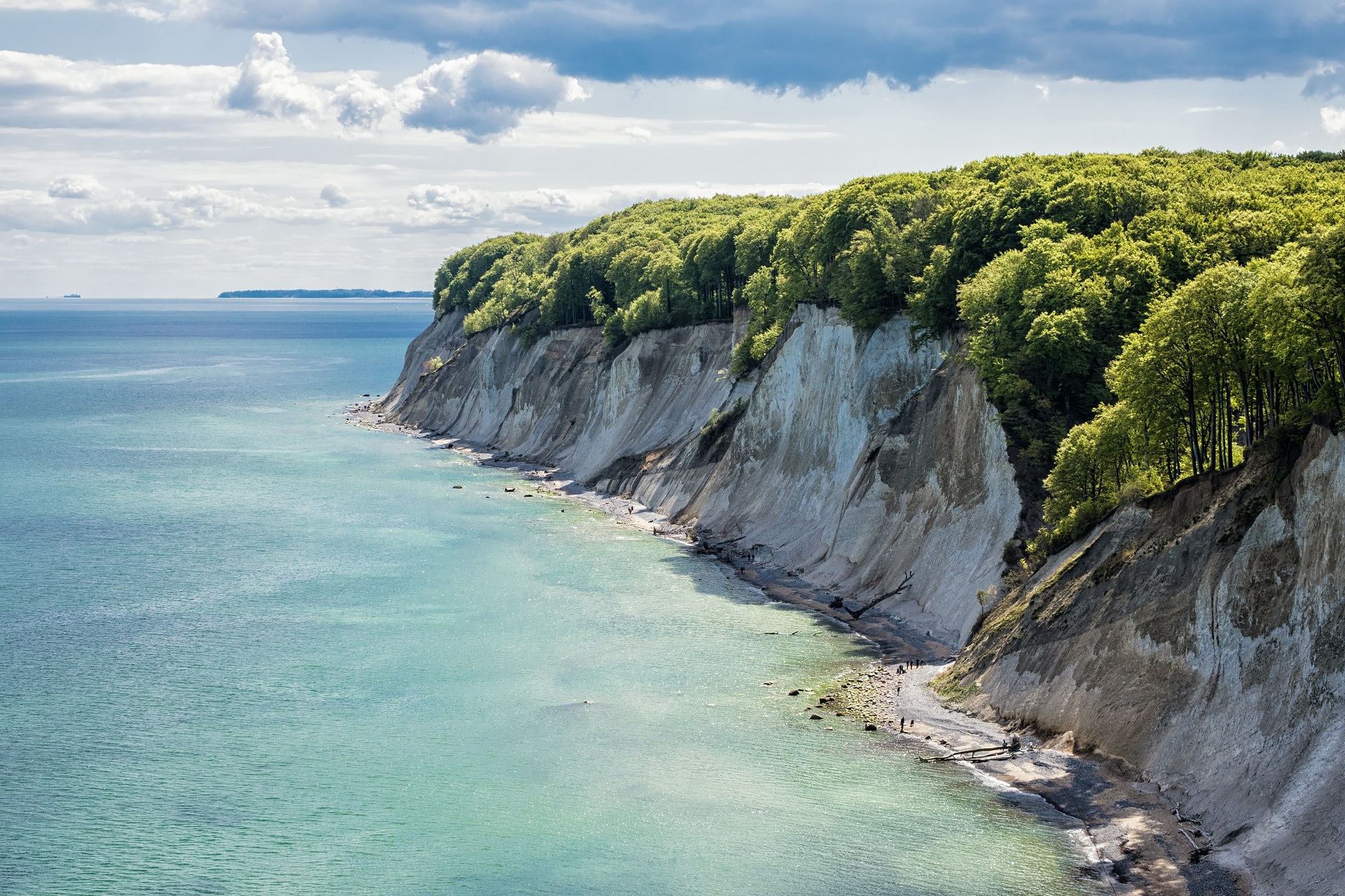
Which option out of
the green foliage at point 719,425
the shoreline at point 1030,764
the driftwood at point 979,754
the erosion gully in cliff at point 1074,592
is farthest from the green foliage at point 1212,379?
the green foliage at point 719,425

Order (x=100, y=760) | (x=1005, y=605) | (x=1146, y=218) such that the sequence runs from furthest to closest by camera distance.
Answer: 1. (x=1146, y=218)
2. (x=1005, y=605)
3. (x=100, y=760)

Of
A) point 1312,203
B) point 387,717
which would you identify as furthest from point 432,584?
point 1312,203

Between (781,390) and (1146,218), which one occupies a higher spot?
(1146,218)

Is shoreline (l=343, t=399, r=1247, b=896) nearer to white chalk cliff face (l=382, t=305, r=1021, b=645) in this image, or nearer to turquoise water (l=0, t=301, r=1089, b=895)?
turquoise water (l=0, t=301, r=1089, b=895)

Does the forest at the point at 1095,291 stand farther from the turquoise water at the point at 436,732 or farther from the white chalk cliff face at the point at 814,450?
the turquoise water at the point at 436,732

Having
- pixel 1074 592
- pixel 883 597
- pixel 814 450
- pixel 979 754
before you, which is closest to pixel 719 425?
pixel 814 450

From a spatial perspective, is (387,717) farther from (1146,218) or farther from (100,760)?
(1146,218)

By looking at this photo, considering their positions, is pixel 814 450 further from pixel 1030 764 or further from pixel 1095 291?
pixel 1030 764
